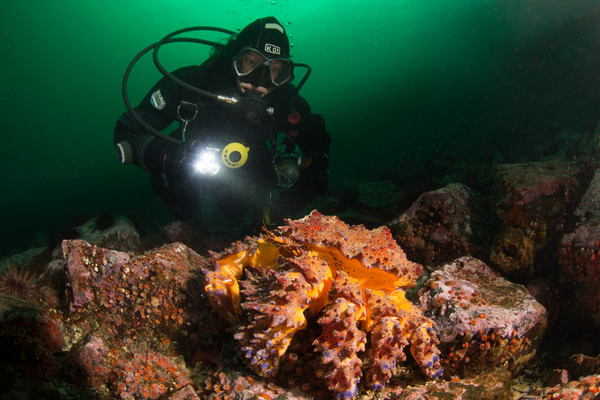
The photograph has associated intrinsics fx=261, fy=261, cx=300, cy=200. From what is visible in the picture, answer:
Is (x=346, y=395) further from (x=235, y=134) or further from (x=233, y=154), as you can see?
(x=235, y=134)

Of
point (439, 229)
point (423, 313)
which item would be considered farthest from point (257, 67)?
point (423, 313)

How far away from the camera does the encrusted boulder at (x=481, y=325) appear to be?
6.14 ft

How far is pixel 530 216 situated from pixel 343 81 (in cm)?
9472

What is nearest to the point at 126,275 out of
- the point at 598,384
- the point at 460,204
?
the point at 598,384

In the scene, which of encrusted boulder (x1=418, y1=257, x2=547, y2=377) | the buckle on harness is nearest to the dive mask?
the buckle on harness

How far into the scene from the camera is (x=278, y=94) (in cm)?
518

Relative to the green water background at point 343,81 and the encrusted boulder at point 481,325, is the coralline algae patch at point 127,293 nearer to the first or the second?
the encrusted boulder at point 481,325

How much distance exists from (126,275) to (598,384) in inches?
132

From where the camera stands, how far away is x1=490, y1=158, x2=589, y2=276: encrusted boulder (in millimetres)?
2805

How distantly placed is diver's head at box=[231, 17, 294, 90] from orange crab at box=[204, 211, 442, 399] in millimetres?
3579

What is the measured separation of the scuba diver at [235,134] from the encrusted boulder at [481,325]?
10.1 ft

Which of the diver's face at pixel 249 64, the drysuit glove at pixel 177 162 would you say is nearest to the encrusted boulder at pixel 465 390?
the drysuit glove at pixel 177 162

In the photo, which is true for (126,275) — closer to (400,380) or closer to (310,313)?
(310,313)

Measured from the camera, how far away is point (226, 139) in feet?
14.2
